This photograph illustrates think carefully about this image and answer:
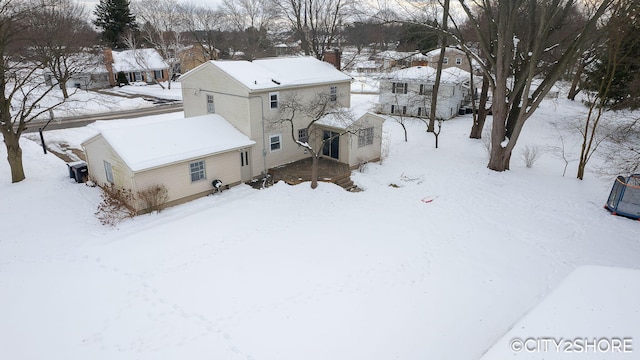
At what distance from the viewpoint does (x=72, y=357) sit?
30.4ft

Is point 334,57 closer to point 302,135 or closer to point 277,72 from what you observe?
point 277,72

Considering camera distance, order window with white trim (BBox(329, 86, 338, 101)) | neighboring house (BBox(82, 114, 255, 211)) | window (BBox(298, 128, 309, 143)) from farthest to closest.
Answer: window with white trim (BBox(329, 86, 338, 101))
window (BBox(298, 128, 309, 143))
neighboring house (BBox(82, 114, 255, 211))

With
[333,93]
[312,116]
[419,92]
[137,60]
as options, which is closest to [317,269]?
[312,116]

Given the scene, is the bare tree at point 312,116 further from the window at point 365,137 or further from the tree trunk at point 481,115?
the tree trunk at point 481,115

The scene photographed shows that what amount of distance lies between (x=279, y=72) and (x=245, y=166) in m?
5.60

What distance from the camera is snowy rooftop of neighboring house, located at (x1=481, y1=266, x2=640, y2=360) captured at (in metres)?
6.44

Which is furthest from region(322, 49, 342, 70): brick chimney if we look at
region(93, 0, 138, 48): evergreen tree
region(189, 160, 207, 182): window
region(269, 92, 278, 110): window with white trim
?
region(93, 0, 138, 48): evergreen tree

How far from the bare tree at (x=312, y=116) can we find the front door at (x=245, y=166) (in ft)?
6.77

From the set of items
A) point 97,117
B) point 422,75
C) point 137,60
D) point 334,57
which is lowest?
point 97,117

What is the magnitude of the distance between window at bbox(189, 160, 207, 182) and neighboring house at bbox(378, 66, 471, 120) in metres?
19.4

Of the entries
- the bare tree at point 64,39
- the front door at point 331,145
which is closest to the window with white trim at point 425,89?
the front door at point 331,145

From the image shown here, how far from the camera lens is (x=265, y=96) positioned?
776 inches

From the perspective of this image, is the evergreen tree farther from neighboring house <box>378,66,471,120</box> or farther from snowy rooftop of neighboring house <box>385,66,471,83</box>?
snowy rooftop of neighboring house <box>385,66,471,83</box>

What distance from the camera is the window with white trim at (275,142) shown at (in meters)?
20.7
